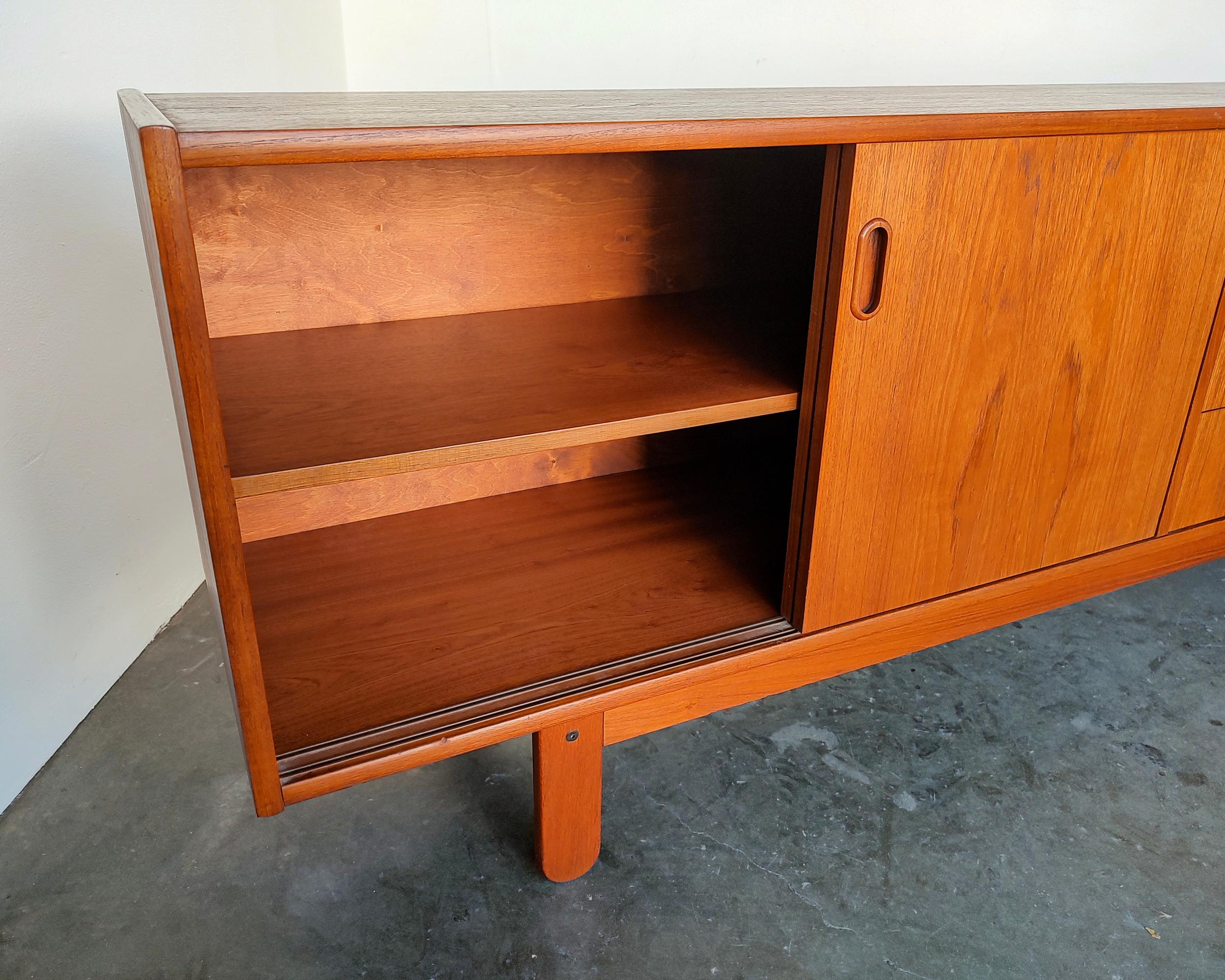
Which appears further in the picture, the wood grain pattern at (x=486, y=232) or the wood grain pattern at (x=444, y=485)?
the wood grain pattern at (x=444, y=485)

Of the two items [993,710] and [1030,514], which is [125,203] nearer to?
[1030,514]

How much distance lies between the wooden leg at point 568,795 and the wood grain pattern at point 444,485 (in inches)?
15.2

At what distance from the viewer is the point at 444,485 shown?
1357mm

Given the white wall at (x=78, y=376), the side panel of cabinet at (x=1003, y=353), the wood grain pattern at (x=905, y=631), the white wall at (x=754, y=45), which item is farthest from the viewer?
the white wall at (x=754, y=45)

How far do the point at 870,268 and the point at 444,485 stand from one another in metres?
0.70

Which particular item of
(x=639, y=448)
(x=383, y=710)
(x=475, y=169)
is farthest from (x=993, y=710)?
(x=475, y=169)

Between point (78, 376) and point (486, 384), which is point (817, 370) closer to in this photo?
point (486, 384)

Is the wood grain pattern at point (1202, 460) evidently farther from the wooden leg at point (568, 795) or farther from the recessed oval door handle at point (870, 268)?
the wooden leg at point (568, 795)

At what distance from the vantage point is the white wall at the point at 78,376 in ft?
3.97

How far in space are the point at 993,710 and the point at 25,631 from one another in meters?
1.40

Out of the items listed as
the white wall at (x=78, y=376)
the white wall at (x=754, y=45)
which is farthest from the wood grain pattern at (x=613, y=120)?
the white wall at (x=754, y=45)

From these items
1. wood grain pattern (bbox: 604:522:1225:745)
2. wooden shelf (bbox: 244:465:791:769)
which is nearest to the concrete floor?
wood grain pattern (bbox: 604:522:1225:745)

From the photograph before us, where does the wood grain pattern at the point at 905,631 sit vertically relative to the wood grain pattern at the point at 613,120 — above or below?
below

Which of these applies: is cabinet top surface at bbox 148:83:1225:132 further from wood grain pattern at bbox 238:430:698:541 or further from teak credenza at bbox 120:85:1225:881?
wood grain pattern at bbox 238:430:698:541
